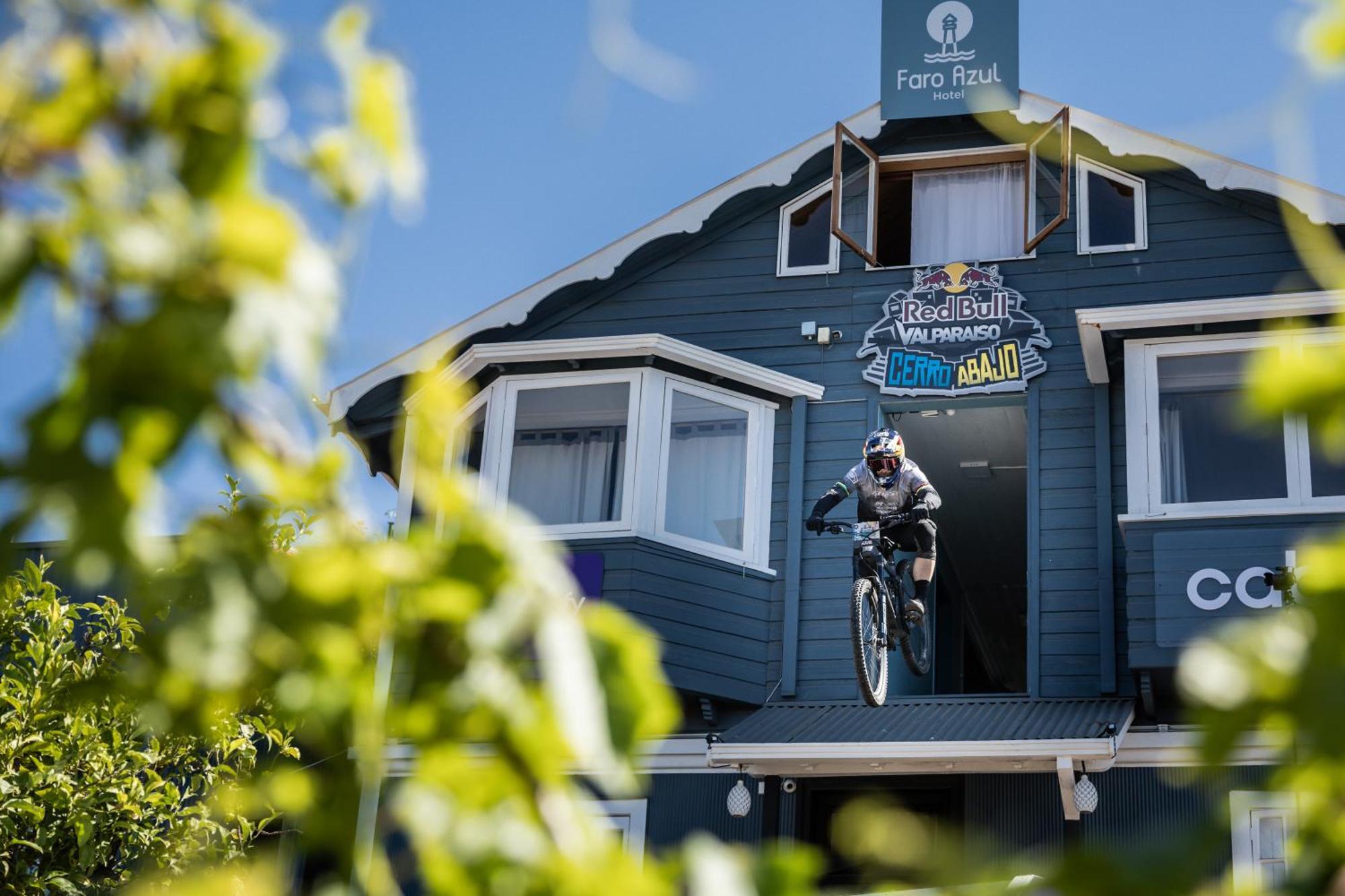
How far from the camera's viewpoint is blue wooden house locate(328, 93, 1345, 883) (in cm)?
1089

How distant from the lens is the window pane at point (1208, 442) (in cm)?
1116

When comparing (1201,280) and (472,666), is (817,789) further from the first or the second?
(472,666)

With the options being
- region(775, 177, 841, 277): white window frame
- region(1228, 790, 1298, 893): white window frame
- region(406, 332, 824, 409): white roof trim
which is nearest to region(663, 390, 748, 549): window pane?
region(406, 332, 824, 409): white roof trim

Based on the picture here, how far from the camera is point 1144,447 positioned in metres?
11.5

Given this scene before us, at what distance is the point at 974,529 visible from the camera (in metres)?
16.0

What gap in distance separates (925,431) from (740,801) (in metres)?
3.79

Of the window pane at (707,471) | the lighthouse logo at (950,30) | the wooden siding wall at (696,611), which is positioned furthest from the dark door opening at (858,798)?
the lighthouse logo at (950,30)

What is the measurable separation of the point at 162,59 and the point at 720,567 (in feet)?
37.7

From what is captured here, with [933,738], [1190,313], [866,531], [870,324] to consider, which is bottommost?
[933,738]

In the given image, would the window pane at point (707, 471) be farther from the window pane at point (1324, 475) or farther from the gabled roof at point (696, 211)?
the window pane at point (1324, 475)

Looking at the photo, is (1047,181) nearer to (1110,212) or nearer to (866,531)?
(1110,212)

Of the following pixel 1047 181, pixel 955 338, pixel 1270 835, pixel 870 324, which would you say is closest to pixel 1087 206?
pixel 1047 181

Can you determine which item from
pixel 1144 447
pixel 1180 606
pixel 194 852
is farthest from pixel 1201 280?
pixel 194 852

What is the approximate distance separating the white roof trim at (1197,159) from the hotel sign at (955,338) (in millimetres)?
1292
